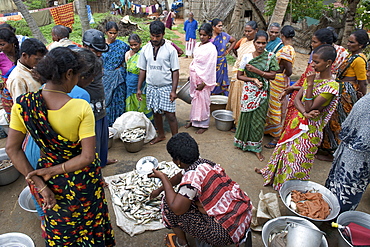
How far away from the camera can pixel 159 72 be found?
3988mm

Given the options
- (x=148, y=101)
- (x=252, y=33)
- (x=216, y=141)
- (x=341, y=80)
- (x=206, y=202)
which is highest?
(x=252, y=33)

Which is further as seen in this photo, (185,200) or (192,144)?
(192,144)

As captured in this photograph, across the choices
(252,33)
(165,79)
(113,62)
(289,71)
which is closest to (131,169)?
(165,79)

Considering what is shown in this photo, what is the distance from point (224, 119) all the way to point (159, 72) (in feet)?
5.84

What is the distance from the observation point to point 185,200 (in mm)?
1880

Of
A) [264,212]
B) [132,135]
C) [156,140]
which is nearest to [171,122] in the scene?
[156,140]

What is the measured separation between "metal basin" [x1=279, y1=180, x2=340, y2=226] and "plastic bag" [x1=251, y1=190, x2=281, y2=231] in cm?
13

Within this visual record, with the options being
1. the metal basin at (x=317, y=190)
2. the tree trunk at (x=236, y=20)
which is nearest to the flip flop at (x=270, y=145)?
the metal basin at (x=317, y=190)

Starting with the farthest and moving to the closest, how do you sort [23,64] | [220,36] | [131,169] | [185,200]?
[220,36]
[131,169]
[23,64]
[185,200]

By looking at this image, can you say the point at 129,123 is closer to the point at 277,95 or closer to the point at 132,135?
the point at 132,135

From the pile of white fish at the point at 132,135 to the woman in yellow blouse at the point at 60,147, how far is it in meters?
2.19

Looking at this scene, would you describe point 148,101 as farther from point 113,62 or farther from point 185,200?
point 185,200

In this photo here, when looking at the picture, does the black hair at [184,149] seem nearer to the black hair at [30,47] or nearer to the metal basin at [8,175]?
the black hair at [30,47]

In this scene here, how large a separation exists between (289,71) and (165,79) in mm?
1968
